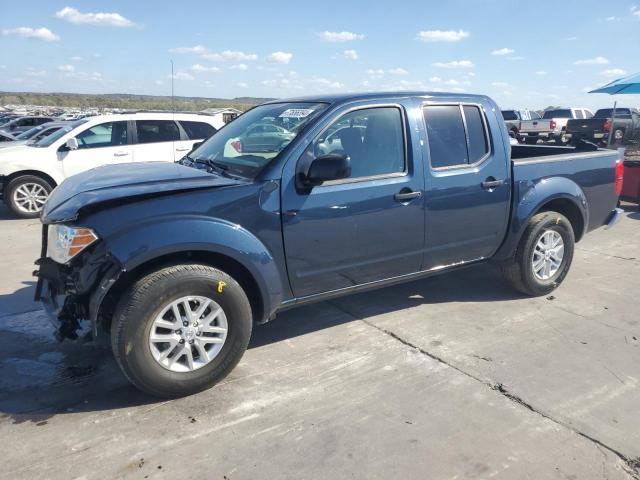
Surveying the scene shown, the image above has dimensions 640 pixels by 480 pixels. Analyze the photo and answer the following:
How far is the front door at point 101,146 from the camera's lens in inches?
354

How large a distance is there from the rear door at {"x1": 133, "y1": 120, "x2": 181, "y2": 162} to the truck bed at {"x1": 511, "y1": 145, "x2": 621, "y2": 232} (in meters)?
6.36

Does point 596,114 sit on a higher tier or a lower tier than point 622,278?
higher

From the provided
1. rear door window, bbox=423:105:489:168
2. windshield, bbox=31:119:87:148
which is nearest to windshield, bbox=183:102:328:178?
rear door window, bbox=423:105:489:168

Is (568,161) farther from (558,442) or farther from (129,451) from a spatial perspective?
(129,451)

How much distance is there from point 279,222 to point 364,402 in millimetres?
1261

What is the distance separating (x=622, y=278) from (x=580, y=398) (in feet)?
9.57

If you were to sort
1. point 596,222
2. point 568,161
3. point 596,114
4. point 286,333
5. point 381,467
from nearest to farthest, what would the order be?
1. point 381,467
2. point 286,333
3. point 568,161
4. point 596,222
5. point 596,114

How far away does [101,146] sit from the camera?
9070 mm

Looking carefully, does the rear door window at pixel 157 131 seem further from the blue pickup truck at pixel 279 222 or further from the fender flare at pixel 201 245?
the fender flare at pixel 201 245

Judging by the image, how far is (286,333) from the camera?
4215 mm

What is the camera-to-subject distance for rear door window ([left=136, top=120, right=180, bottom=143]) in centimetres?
923

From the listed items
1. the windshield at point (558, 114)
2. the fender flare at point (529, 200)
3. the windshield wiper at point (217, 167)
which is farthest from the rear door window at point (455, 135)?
the windshield at point (558, 114)

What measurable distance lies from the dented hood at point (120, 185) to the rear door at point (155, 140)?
5411mm

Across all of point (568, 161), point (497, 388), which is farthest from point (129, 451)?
point (568, 161)
